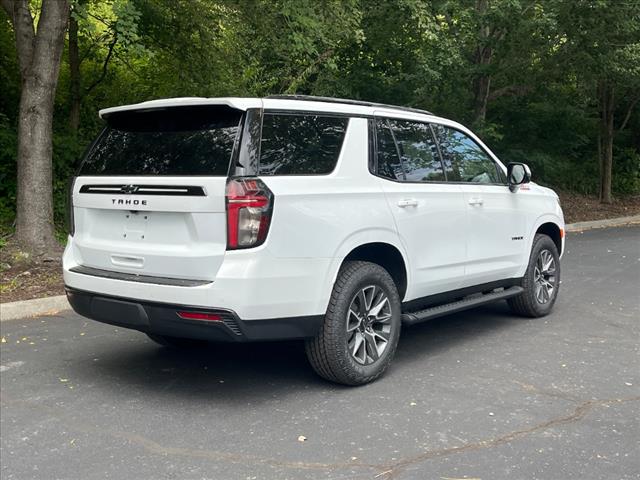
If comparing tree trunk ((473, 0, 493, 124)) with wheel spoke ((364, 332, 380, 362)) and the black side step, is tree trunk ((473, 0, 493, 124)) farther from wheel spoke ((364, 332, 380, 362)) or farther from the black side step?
wheel spoke ((364, 332, 380, 362))

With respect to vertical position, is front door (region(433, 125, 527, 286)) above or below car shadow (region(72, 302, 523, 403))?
above

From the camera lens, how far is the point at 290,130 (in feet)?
14.1

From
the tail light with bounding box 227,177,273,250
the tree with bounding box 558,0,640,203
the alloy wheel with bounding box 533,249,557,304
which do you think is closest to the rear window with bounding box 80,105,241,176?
the tail light with bounding box 227,177,273,250

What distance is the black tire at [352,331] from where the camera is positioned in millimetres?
4328

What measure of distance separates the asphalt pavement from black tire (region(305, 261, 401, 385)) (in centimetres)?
15

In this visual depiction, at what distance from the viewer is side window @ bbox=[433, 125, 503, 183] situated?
562cm

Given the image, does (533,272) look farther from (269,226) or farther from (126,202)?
(126,202)

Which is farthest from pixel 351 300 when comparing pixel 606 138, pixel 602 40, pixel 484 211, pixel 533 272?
pixel 606 138

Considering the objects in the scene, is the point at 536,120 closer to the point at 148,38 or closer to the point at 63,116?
the point at 148,38

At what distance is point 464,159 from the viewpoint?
583cm

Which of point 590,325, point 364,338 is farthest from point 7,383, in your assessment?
point 590,325

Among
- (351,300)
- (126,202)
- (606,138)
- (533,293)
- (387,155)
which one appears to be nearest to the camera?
(126,202)

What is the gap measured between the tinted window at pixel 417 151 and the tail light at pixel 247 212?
5.08ft

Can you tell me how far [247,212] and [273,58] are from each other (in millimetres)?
9399
